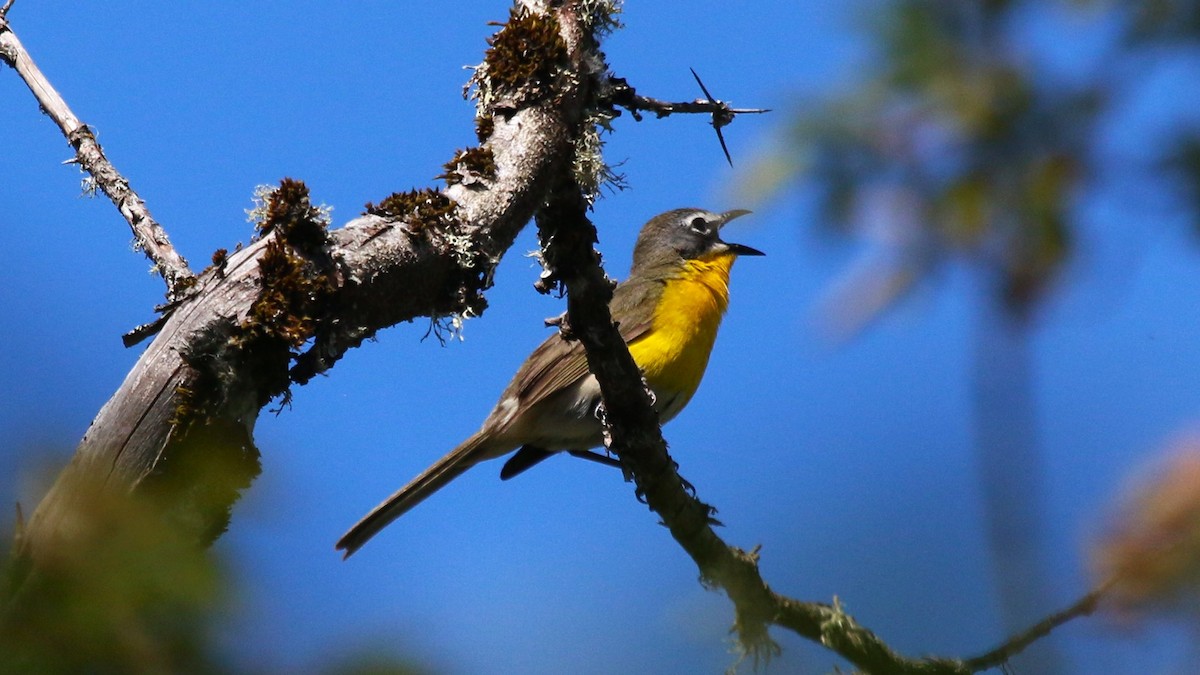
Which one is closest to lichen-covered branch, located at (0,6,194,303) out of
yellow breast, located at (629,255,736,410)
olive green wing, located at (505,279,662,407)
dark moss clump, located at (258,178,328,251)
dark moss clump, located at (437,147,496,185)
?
dark moss clump, located at (258,178,328,251)

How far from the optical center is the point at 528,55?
14.0 ft

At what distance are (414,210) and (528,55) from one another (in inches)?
31.0

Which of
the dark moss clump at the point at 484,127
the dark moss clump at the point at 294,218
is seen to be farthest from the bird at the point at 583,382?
the dark moss clump at the point at 294,218

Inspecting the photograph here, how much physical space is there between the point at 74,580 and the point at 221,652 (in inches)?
6.7

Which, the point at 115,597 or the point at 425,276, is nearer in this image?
the point at 115,597

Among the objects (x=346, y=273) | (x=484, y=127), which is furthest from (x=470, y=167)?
(x=346, y=273)

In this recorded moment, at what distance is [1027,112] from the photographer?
1.86 metres

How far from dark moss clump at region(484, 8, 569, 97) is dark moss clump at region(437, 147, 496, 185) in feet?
1.03

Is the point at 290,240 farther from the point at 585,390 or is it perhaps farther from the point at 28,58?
the point at 585,390

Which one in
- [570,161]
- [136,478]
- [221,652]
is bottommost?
[221,652]

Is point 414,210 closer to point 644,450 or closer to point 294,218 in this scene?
point 294,218

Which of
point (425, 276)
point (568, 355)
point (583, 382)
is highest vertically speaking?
point (568, 355)

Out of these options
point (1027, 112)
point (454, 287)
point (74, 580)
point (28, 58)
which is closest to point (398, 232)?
point (454, 287)

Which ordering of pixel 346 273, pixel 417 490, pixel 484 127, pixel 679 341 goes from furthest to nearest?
pixel 679 341
pixel 417 490
pixel 484 127
pixel 346 273
